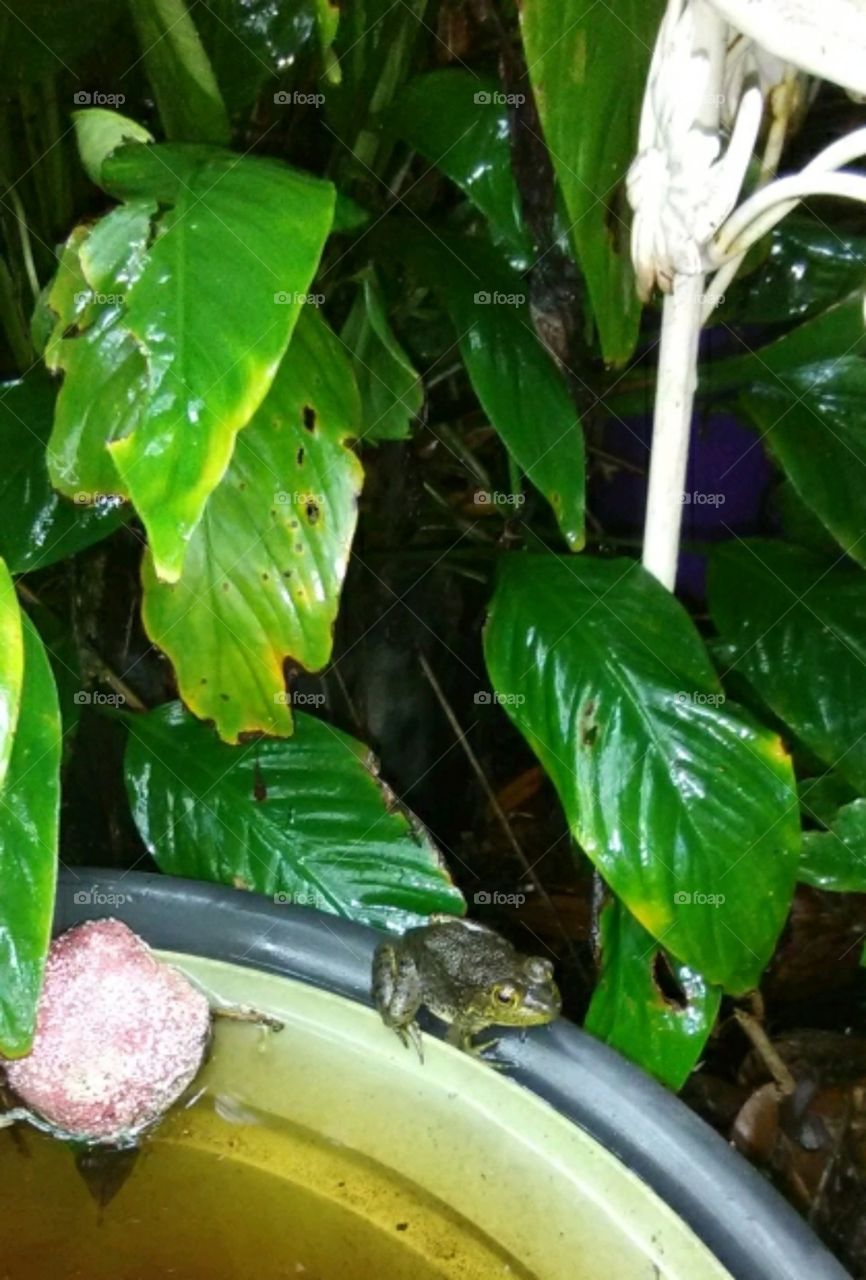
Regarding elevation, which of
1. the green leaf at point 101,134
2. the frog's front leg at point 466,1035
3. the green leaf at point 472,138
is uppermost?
the green leaf at point 472,138

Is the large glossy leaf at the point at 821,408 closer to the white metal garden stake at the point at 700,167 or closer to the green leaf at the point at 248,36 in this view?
the white metal garden stake at the point at 700,167

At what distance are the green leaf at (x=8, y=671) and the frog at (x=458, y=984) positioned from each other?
39 cm

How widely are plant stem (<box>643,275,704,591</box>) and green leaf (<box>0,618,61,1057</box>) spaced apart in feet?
1.44

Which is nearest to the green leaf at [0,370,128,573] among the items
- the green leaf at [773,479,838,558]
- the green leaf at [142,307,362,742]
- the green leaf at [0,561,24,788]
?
the green leaf at [142,307,362,742]

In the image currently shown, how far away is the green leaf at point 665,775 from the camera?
0.93 m

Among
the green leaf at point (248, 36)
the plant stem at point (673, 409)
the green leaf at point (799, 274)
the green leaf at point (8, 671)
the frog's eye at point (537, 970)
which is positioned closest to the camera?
the green leaf at point (8, 671)

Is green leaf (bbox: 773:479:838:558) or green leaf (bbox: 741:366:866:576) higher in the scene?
green leaf (bbox: 741:366:866:576)

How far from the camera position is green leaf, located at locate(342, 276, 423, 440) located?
108cm

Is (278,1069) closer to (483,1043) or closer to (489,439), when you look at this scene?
(483,1043)

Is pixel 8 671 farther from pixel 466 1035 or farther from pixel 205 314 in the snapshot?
→ pixel 466 1035

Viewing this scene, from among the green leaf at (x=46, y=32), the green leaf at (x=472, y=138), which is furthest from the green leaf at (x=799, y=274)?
the green leaf at (x=46, y=32)

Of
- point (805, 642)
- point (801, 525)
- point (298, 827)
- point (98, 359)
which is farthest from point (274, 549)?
point (801, 525)

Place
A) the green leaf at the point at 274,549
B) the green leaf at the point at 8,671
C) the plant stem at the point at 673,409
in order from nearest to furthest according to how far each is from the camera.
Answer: the green leaf at the point at 8,671 → the plant stem at the point at 673,409 → the green leaf at the point at 274,549

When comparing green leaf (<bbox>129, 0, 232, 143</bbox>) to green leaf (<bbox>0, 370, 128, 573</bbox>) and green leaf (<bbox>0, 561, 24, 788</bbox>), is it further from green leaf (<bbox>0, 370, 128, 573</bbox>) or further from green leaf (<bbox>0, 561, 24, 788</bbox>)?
green leaf (<bbox>0, 561, 24, 788</bbox>)
